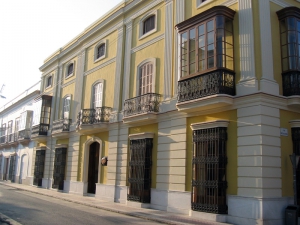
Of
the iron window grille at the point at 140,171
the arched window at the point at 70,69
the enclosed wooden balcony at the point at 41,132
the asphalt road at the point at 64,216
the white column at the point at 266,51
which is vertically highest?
the arched window at the point at 70,69

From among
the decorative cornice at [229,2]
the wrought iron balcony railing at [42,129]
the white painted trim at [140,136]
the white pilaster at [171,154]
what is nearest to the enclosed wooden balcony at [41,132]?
the wrought iron balcony railing at [42,129]

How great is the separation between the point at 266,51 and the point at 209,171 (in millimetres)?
4371

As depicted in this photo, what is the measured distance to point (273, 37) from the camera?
11125 millimetres

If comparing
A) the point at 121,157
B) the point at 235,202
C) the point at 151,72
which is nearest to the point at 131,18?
the point at 151,72

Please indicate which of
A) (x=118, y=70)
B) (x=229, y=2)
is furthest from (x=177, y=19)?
(x=118, y=70)

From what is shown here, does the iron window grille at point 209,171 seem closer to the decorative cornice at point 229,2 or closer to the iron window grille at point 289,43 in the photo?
the iron window grille at point 289,43

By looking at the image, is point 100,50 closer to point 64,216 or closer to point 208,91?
point 208,91

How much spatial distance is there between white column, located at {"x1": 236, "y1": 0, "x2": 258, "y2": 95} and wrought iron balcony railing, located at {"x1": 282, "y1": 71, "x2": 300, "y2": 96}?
1.24 metres

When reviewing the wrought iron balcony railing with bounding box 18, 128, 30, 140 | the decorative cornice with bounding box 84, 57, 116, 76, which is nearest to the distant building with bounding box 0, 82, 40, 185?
the wrought iron balcony railing with bounding box 18, 128, 30, 140

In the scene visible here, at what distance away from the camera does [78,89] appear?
818 inches

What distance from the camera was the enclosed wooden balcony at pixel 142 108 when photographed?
13930 millimetres

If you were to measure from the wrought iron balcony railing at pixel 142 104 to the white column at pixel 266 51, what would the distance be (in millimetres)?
4913

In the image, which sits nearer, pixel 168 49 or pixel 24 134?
pixel 168 49

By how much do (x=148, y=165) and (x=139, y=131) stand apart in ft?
5.92
